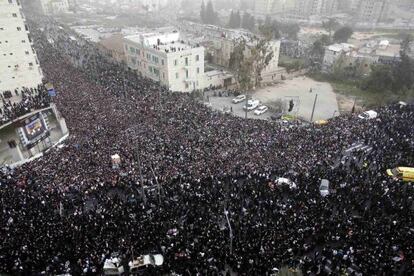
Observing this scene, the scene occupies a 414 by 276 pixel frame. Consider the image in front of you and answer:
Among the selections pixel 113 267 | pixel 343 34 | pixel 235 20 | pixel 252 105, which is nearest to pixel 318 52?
pixel 343 34

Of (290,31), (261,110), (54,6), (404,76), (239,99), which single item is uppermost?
(404,76)

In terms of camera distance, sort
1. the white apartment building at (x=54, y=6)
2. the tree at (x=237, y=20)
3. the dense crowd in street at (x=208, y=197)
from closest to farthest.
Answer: the dense crowd in street at (x=208, y=197) → the tree at (x=237, y=20) → the white apartment building at (x=54, y=6)

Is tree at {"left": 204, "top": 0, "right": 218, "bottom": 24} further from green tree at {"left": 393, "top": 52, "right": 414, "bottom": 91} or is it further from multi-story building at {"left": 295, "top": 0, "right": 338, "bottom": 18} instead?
green tree at {"left": 393, "top": 52, "right": 414, "bottom": 91}

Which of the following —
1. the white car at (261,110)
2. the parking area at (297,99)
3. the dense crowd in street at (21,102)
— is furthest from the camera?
the parking area at (297,99)

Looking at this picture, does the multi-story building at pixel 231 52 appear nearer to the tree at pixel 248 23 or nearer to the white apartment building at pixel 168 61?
the white apartment building at pixel 168 61

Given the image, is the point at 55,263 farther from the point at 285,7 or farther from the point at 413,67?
the point at 285,7

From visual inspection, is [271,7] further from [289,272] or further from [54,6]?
[289,272]

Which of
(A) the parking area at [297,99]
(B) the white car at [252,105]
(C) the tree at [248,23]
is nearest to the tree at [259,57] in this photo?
(A) the parking area at [297,99]
